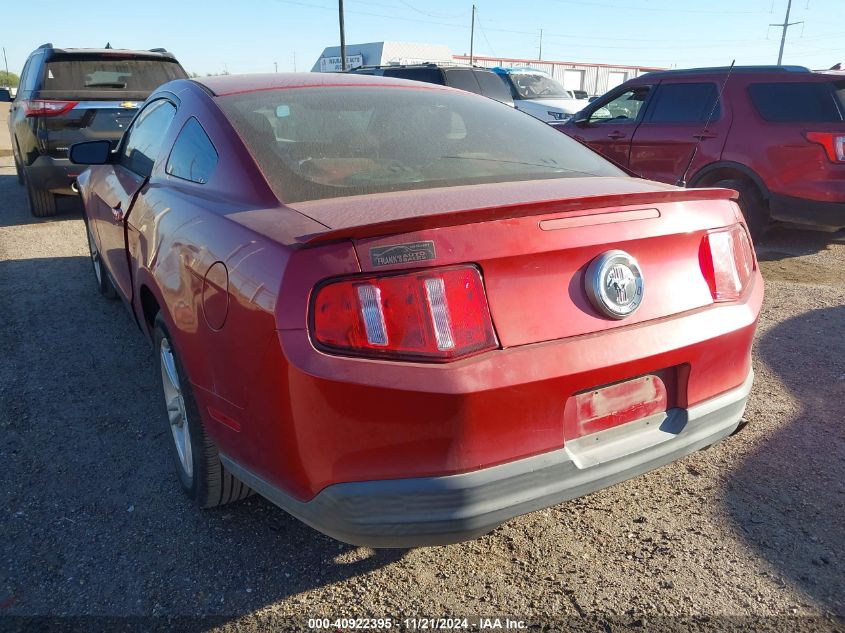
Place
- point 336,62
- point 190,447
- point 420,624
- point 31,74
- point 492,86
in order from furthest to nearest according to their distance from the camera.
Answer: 1. point 336,62
2. point 492,86
3. point 31,74
4. point 190,447
5. point 420,624

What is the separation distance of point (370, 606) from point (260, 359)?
2.93 ft

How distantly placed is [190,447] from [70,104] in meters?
6.45

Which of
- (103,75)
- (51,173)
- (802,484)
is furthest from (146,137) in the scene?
(103,75)

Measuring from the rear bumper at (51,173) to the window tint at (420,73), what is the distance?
22.7 feet

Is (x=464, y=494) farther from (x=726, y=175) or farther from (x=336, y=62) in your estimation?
(x=336, y=62)

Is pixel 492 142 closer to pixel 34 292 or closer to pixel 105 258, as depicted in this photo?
pixel 105 258

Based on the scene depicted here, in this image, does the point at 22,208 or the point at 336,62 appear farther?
the point at 336,62

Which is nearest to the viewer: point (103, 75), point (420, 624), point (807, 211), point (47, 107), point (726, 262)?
point (420, 624)

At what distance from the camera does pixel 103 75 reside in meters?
7.90

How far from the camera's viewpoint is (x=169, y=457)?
10.1 ft

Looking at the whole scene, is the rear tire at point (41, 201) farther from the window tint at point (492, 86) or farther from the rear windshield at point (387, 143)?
the window tint at point (492, 86)

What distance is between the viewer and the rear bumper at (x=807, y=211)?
6.21 metres

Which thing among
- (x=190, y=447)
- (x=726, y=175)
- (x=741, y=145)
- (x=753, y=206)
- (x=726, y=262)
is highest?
(x=726, y=262)

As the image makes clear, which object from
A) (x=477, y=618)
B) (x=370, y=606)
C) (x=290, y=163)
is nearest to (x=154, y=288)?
(x=290, y=163)
